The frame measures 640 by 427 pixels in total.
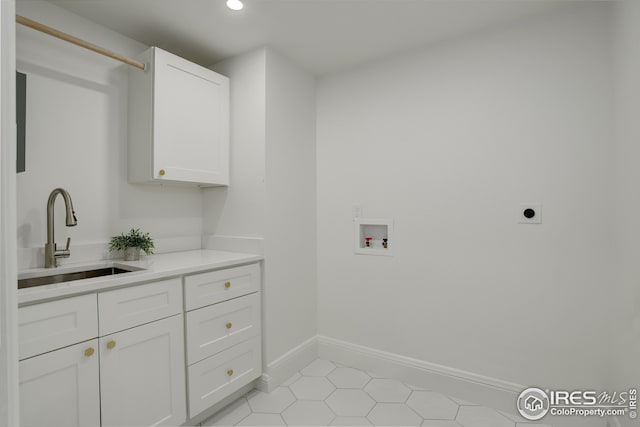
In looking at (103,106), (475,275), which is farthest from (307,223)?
(103,106)

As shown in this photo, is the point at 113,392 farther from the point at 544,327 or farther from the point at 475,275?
the point at 544,327

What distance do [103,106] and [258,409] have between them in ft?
6.64

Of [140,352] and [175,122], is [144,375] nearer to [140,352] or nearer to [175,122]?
[140,352]

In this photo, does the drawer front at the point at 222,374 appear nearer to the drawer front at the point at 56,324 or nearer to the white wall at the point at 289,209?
the white wall at the point at 289,209

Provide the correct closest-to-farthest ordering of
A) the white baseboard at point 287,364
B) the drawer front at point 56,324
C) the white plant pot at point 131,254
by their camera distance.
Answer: the drawer front at point 56,324, the white plant pot at point 131,254, the white baseboard at point 287,364

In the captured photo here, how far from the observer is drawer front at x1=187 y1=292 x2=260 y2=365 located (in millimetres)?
1674

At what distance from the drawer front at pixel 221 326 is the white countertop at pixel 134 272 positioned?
233 mm

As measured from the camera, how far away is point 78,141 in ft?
6.05

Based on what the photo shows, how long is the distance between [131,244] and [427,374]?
2031 mm

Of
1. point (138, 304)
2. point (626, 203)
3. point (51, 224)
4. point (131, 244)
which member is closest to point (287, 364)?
point (138, 304)

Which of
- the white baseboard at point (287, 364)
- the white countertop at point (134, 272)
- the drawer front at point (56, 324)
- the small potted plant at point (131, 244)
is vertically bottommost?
the white baseboard at point (287, 364)

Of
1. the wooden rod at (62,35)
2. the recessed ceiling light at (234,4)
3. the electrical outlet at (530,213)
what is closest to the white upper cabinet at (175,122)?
the wooden rod at (62,35)

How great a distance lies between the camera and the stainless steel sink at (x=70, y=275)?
155 centimetres

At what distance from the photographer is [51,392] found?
46.9 inches
